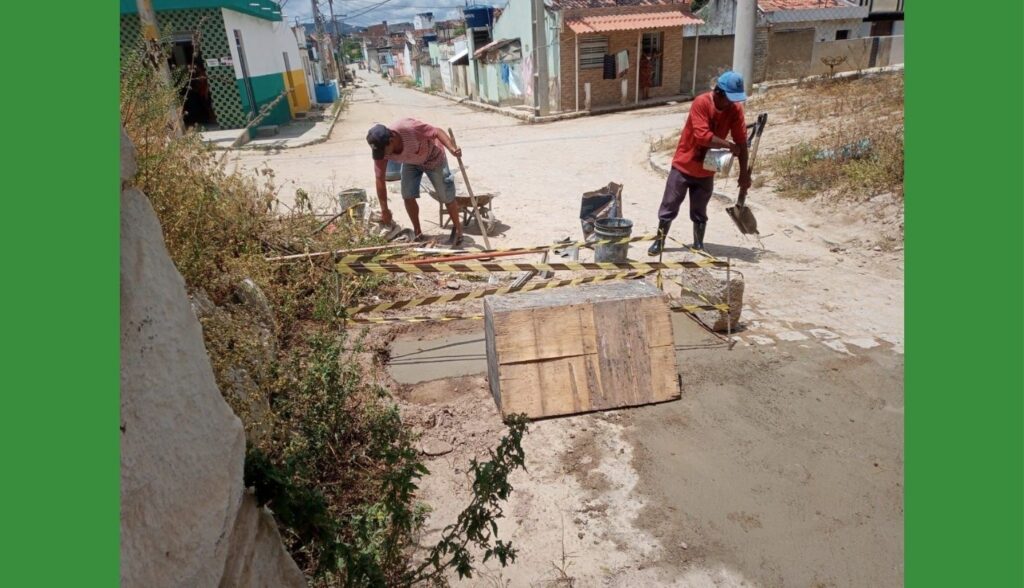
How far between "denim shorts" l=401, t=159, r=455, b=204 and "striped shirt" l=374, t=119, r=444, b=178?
0.10 metres

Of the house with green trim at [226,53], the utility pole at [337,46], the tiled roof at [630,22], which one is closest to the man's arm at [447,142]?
the house with green trim at [226,53]

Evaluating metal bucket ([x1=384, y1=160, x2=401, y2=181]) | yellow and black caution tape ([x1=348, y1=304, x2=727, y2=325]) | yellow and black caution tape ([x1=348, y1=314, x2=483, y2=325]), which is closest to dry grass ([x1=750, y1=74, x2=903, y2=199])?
yellow and black caution tape ([x1=348, y1=304, x2=727, y2=325])

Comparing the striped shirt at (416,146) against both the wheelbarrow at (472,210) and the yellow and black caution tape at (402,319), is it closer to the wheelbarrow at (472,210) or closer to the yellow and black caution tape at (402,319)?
the wheelbarrow at (472,210)

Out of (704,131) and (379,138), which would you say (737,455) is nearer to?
(704,131)

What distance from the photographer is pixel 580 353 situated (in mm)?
3914

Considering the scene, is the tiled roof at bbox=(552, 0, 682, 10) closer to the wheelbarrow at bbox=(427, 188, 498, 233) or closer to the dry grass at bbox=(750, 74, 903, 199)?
the dry grass at bbox=(750, 74, 903, 199)

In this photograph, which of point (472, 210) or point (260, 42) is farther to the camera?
point (260, 42)

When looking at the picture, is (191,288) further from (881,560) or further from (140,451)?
(881,560)

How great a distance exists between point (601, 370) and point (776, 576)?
160cm

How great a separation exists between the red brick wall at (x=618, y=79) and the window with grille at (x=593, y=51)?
155 mm

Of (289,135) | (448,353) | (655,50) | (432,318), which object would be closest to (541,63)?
(655,50)

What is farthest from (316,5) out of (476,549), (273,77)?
(476,549)

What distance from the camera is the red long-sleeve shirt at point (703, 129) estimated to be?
5902mm

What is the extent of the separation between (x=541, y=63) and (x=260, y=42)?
32.1ft
